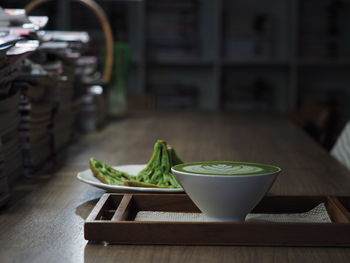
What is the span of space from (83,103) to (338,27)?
3237 mm

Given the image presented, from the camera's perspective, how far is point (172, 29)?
5066mm

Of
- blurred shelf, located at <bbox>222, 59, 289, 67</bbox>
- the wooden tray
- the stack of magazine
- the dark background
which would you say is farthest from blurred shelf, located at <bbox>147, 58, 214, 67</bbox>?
the wooden tray

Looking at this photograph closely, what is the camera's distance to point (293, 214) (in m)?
0.88

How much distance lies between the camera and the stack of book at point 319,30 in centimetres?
495

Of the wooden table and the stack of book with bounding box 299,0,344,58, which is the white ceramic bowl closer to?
the wooden table

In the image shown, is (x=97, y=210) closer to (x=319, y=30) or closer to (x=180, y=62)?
(x=180, y=62)

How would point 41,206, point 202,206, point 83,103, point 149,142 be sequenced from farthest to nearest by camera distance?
1. point 83,103
2. point 149,142
3. point 41,206
4. point 202,206

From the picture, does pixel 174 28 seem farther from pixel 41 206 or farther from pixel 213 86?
pixel 41 206

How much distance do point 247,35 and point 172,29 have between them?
0.60 meters

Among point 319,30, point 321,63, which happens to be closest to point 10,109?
point 321,63

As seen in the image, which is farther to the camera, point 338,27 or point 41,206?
point 338,27

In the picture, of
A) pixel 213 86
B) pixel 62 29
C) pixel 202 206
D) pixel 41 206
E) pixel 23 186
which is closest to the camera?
pixel 202 206

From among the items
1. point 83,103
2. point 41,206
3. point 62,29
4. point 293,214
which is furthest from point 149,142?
point 62,29

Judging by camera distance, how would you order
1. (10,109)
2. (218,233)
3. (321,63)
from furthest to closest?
(321,63) < (10,109) < (218,233)
